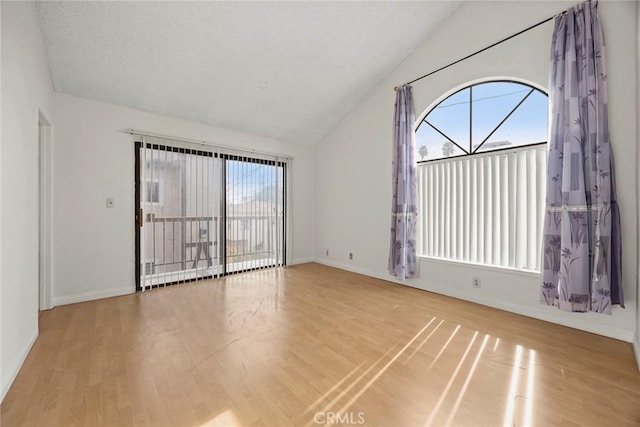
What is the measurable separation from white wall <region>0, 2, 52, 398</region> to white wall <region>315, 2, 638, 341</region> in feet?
12.6

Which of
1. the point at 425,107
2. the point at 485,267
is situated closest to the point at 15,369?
the point at 485,267

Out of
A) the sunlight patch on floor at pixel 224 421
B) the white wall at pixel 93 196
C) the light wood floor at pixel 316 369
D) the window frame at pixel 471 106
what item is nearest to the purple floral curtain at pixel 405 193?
the window frame at pixel 471 106

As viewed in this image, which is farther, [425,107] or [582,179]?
[425,107]

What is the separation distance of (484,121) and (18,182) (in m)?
4.41

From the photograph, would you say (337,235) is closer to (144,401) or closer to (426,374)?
(426,374)

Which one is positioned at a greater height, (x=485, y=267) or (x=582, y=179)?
(x=582, y=179)

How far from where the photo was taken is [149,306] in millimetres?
2957

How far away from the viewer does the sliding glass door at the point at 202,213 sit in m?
3.53

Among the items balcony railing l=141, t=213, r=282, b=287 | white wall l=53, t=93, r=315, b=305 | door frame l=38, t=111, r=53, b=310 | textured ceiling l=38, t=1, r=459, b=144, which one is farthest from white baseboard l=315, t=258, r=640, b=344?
door frame l=38, t=111, r=53, b=310

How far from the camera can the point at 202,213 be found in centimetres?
393

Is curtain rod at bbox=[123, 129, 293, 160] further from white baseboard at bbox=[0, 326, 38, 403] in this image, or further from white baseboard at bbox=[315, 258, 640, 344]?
white baseboard at bbox=[315, 258, 640, 344]

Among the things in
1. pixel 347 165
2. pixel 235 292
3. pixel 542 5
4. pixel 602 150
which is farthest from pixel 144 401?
pixel 542 5

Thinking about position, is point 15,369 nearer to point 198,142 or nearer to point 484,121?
point 198,142

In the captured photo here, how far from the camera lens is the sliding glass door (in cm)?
353
